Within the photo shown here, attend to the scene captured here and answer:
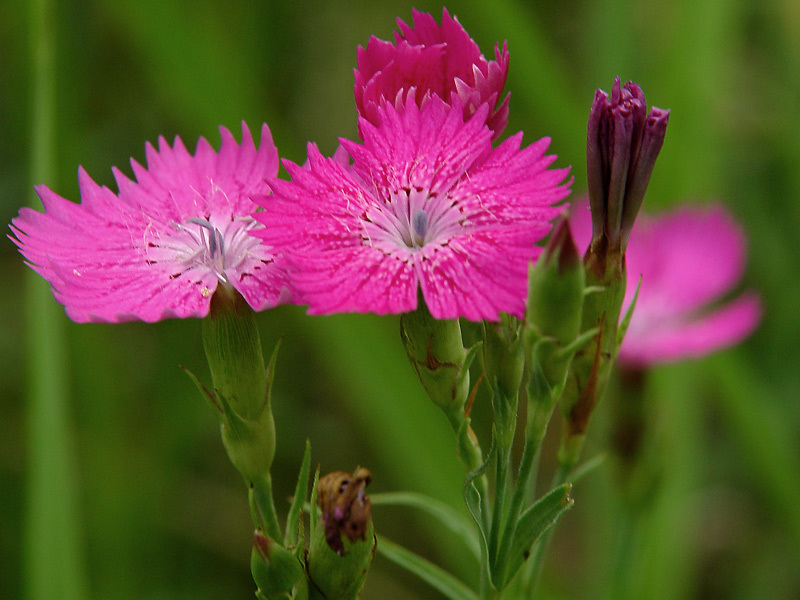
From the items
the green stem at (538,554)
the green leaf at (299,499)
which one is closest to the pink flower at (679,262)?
the green stem at (538,554)

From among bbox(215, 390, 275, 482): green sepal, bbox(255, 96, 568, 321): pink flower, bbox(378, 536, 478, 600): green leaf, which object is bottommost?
bbox(378, 536, 478, 600): green leaf

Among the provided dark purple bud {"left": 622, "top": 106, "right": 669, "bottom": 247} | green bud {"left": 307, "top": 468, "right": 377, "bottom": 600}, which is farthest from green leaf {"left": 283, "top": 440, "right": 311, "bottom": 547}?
dark purple bud {"left": 622, "top": 106, "right": 669, "bottom": 247}

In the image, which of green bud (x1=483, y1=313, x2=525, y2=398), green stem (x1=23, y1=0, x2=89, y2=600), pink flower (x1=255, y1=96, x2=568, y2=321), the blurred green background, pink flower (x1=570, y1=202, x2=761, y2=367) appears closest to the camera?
pink flower (x1=255, y1=96, x2=568, y2=321)

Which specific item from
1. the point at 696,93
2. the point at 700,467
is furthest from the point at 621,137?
the point at 700,467

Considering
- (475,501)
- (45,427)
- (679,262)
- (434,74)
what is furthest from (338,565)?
(679,262)

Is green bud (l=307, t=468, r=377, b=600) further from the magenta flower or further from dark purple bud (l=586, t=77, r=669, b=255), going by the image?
dark purple bud (l=586, t=77, r=669, b=255)

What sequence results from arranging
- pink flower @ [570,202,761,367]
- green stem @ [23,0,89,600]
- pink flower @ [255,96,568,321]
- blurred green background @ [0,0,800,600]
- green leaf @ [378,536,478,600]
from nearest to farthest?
1. pink flower @ [255,96,568,321]
2. green leaf @ [378,536,478,600]
3. green stem @ [23,0,89,600]
4. blurred green background @ [0,0,800,600]
5. pink flower @ [570,202,761,367]
